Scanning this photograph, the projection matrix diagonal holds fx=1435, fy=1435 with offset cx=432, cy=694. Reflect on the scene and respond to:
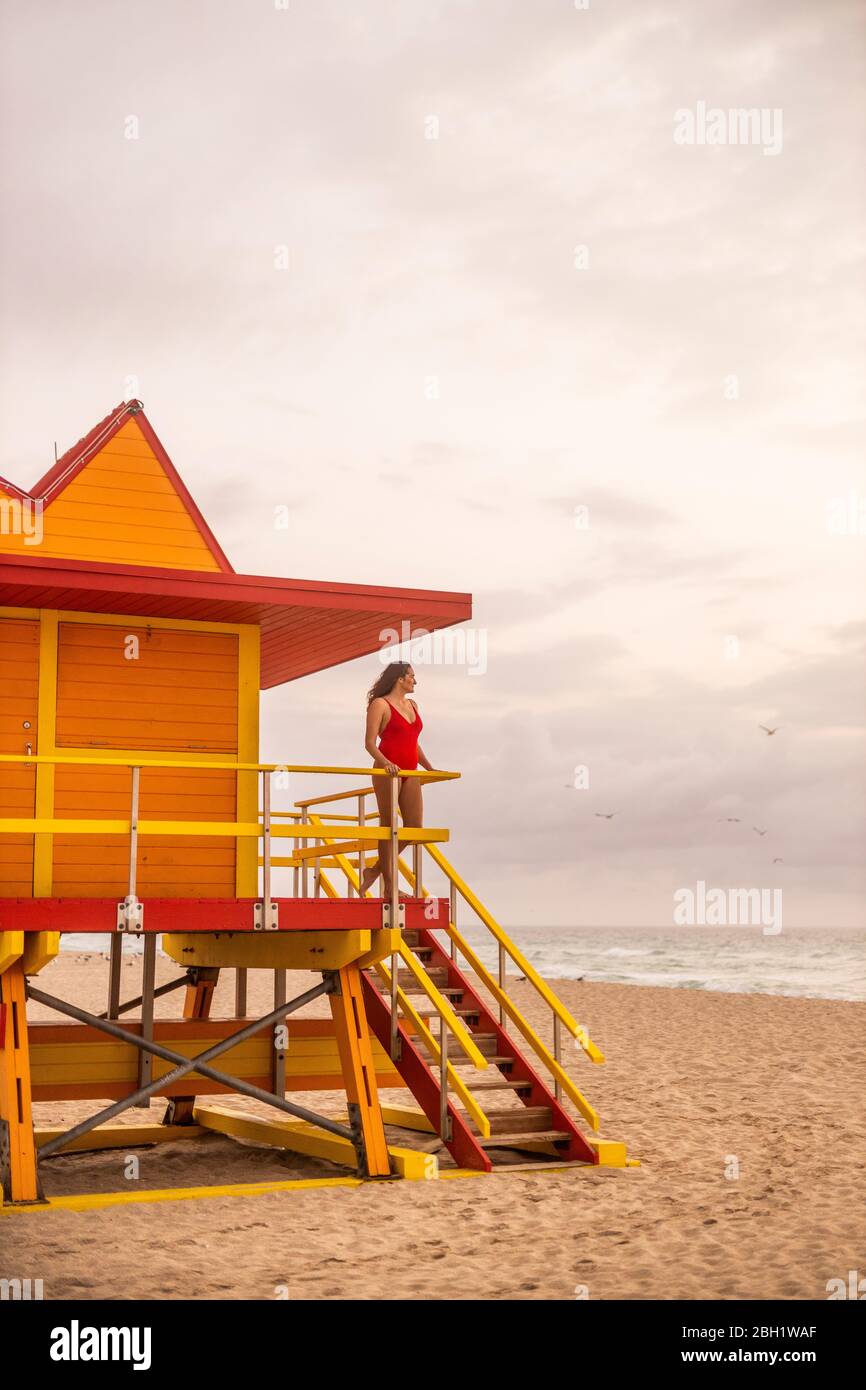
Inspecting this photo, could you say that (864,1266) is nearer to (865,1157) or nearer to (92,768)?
(865,1157)

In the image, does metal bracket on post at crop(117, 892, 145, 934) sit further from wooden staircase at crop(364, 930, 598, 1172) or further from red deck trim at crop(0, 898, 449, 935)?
wooden staircase at crop(364, 930, 598, 1172)

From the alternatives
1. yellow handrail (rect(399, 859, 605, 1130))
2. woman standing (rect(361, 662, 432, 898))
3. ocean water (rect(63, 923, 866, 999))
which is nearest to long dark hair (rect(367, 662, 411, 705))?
woman standing (rect(361, 662, 432, 898))

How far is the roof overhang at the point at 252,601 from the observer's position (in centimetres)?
1091

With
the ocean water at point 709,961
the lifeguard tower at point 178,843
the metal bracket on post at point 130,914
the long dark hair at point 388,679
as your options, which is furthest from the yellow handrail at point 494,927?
the ocean water at point 709,961

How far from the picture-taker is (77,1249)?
351 inches

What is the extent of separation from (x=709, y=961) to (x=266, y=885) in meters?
59.0

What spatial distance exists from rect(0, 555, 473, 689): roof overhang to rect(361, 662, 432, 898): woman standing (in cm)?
54

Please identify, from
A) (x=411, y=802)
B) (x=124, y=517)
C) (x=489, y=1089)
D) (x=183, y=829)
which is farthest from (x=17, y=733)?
(x=489, y=1089)

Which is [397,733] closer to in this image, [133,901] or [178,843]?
[178,843]

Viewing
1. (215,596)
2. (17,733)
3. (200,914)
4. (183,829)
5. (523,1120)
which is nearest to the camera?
(183,829)

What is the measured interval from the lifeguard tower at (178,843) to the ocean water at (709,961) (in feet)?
108

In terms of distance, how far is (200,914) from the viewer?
10.8m

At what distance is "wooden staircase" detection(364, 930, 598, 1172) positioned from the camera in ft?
38.5
